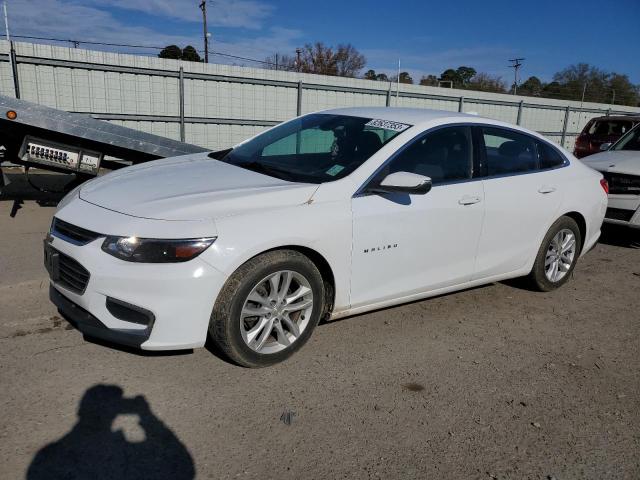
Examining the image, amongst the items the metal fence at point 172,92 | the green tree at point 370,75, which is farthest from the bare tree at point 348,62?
the metal fence at point 172,92

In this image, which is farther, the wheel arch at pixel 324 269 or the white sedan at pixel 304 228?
the wheel arch at pixel 324 269

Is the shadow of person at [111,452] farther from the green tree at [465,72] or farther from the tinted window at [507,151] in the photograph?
the green tree at [465,72]

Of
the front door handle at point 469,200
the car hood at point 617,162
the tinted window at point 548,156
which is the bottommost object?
the front door handle at point 469,200

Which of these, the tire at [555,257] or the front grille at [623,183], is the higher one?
the front grille at [623,183]

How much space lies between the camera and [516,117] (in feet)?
54.9

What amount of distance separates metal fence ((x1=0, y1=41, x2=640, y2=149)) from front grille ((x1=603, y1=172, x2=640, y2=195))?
6965mm

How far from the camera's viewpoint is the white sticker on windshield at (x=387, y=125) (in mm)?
4129

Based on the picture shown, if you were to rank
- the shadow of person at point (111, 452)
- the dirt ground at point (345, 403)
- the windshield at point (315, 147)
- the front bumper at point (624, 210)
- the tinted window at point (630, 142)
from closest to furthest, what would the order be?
1. the shadow of person at point (111, 452)
2. the dirt ground at point (345, 403)
3. the windshield at point (315, 147)
4. the front bumper at point (624, 210)
5. the tinted window at point (630, 142)

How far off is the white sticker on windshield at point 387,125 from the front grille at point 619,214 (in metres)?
4.35

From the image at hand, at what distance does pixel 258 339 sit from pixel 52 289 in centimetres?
137

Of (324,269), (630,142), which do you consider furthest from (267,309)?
(630,142)

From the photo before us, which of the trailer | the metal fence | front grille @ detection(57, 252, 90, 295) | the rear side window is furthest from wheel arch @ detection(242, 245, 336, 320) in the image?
the rear side window

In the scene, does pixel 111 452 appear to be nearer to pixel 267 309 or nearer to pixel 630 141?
pixel 267 309

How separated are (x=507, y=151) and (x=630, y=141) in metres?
5.07
